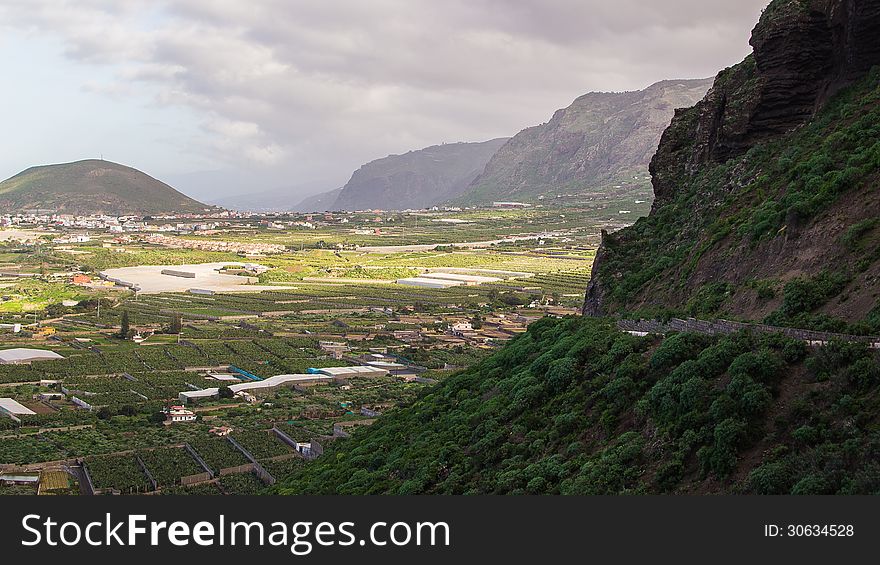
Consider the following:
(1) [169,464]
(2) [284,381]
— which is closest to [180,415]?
(1) [169,464]

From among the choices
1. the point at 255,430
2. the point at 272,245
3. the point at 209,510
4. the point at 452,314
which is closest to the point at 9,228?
the point at 272,245

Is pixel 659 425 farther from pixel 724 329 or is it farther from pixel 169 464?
pixel 169 464

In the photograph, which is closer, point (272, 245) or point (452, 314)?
point (452, 314)

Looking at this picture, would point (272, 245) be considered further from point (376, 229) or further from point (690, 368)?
point (690, 368)

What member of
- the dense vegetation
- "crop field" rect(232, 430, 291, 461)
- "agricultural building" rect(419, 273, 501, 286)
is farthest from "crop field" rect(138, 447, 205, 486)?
"agricultural building" rect(419, 273, 501, 286)

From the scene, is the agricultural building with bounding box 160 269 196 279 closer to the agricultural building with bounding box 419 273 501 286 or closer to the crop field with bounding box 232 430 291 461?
the agricultural building with bounding box 419 273 501 286
